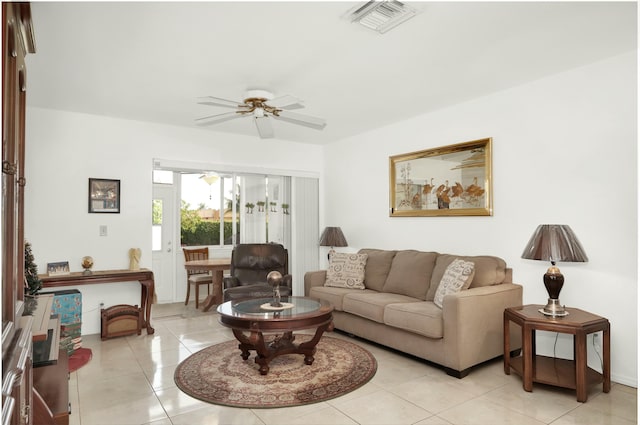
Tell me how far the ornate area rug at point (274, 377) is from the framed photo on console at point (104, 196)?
2.12m

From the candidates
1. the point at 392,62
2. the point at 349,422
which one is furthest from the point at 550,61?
the point at 349,422

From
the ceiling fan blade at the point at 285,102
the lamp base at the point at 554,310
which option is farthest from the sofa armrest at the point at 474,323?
the ceiling fan blade at the point at 285,102

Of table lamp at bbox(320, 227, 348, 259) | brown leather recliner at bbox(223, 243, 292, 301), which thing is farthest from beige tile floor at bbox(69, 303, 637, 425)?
table lamp at bbox(320, 227, 348, 259)

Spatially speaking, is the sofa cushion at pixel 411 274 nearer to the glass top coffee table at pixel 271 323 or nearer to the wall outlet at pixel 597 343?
the glass top coffee table at pixel 271 323

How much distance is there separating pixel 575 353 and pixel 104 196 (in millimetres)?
4916

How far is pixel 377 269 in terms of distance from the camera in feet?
16.0

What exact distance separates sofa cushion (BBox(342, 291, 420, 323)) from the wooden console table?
227cm

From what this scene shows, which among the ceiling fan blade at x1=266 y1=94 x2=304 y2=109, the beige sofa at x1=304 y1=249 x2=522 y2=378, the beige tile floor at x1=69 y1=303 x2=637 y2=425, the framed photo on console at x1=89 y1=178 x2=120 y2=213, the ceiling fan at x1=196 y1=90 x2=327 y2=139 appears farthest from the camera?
the framed photo on console at x1=89 y1=178 x2=120 y2=213

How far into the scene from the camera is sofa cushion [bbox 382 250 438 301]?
4.26 metres

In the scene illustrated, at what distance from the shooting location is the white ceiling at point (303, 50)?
2.48 metres

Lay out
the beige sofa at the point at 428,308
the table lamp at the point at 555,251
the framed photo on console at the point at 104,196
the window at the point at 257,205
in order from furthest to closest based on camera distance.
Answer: the window at the point at 257,205 → the framed photo on console at the point at 104,196 → the beige sofa at the point at 428,308 → the table lamp at the point at 555,251

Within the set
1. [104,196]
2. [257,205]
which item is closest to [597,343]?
[257,205]

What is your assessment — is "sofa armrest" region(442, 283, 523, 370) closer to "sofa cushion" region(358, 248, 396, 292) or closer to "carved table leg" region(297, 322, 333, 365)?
"carved table leg" region(297, 322, 333, 365)

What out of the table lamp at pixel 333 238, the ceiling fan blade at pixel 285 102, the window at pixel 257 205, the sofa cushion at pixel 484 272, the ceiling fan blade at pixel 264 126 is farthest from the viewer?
the window at pixel 257 205
